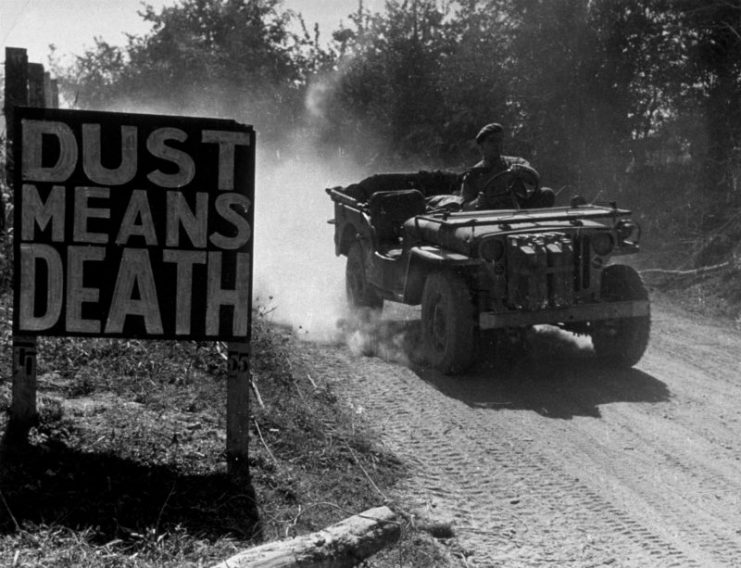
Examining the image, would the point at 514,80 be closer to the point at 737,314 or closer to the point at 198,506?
the point at 737,314

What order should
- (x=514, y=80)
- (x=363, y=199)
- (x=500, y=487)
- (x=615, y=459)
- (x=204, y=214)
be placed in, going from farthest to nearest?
(x=514, y=80) < (x=363, y=199) < (x=615, y=459) < (x=500, y=487) < (x=204, y=214)

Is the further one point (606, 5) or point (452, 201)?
point (606, 5)

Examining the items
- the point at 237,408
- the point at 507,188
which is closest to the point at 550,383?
the point at 507,188

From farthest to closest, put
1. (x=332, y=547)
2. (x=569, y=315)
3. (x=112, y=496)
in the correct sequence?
1. (x=569, y=315)
2. (x=112, y=496)
3. (x=332, y=547)

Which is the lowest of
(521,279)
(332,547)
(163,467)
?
(332,547)

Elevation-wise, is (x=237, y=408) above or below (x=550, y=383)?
above

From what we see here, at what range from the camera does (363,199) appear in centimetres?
1302

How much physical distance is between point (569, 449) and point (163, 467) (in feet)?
9.31

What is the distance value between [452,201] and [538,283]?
104 inches

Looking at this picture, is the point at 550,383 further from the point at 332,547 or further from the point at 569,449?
the point at 332,547

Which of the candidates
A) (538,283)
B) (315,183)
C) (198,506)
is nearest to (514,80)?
(315,183)

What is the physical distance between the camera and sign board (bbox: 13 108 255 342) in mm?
6348

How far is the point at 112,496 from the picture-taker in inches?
224

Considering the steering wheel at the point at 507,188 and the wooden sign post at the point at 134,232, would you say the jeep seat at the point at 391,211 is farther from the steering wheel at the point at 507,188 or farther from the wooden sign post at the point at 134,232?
the wooden sign post at the point at 134,232
